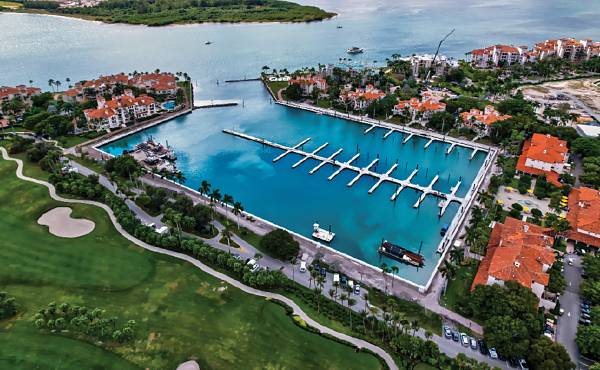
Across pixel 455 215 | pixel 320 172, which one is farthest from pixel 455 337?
pixel 320 172

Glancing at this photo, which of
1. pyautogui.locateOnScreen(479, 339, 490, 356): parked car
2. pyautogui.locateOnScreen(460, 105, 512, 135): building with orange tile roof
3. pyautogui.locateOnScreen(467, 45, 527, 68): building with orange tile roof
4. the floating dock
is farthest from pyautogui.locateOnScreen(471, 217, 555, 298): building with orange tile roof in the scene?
pyautogui.locateOnScreen(467, 45, 527, 68): building with orange tile roof

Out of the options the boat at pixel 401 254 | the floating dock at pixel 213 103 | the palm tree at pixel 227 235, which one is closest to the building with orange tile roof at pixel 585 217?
the boat at pixel 401 254

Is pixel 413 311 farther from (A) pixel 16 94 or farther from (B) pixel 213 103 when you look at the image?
(A) pixel 16 94

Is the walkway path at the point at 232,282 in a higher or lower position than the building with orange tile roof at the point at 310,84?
lower

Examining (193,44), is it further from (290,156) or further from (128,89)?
(290,156)

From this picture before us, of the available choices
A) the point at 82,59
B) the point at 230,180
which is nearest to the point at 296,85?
the point at 230,180

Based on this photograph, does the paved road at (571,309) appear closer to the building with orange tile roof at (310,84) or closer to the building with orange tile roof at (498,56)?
the building with orange tile roof at (310,84)
